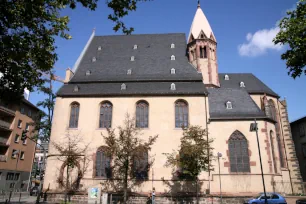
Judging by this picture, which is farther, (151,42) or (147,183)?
(151,42)

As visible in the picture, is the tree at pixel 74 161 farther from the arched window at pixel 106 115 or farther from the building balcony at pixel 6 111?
the building balcony at pixel 6 111

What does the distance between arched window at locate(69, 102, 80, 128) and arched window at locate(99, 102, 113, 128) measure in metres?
2.51

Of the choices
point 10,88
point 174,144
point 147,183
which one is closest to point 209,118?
point 174,144

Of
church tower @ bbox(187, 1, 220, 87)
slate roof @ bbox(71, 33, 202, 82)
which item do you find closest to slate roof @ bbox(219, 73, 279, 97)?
church tower @ bbox(187, 1, 220, 87)

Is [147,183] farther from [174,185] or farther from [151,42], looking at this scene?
[151,42]

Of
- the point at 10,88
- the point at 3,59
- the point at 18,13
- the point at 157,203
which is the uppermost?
the point at 18,13

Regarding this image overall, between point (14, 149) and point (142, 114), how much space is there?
25.2 m

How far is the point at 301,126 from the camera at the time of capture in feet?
122

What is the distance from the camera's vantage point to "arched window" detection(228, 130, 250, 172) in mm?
23344

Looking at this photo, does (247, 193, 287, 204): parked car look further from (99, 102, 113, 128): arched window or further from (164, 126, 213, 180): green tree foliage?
(99, 102, 113, 128): arched window

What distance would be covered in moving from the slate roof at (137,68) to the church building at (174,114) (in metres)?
0.11

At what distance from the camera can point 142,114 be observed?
25734 mm

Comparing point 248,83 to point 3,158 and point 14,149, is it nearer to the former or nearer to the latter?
point 3,158

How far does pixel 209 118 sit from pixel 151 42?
14.8 meters
